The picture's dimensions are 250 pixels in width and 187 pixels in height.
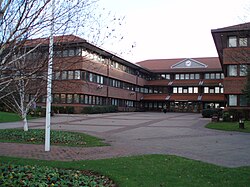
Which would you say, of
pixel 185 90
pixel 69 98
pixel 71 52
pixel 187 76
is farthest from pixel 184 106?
pixel 71 52

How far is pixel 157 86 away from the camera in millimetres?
64125

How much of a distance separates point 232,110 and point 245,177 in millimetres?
23340

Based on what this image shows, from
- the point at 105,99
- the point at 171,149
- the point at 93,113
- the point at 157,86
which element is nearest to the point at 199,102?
the point at 157,86

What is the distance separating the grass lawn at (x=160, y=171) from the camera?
6.30m

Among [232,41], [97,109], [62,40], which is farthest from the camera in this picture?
[97,109]

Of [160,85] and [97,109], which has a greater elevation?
[160,85]

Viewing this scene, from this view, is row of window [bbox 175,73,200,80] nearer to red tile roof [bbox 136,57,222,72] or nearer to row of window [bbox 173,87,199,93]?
red tile roof [bbox 136,57,222,72]

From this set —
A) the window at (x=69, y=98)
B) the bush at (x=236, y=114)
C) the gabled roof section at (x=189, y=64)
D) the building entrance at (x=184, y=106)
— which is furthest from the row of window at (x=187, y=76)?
the bush at (x=236, y=114)

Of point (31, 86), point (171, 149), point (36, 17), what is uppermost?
point (36, 17)

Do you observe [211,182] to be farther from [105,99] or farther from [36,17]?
[105,99]

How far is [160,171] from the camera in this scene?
24.0 ft

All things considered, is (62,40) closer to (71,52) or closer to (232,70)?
(71,52)

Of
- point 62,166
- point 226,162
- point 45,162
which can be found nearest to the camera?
point 62,166

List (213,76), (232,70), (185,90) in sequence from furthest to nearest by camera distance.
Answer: (185,90), (213,76), (232,70)
